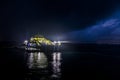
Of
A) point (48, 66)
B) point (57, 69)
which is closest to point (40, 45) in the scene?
point (48, 66)

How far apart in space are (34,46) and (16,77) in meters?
114

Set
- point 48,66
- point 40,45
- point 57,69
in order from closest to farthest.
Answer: point 57,69 < point 48,66 < point 40,45

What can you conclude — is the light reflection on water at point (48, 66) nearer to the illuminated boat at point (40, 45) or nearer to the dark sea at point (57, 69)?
the dark sea at point (57, 69)

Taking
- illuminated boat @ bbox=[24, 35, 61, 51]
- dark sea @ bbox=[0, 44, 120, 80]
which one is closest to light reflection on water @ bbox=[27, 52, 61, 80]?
dark sea @ bbox=[0, 44, 120, 80]

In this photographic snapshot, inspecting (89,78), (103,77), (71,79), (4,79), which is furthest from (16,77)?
(103,77)

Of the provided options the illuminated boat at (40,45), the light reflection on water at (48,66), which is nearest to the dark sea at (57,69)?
the light reflection on water at (48,66)

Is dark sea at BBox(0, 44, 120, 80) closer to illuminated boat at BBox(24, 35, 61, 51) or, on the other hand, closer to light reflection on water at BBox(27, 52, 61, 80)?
light reflection on water at BBox(27, 52, 61, 80)

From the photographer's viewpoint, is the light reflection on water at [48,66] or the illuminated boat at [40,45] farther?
the illuminated boat at [40,45]

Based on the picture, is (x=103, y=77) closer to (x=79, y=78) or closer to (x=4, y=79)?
(x=79, y=78)

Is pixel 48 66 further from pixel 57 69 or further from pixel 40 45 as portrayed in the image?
pixel 40 45

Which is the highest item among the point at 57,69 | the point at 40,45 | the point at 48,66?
the point at 40,45

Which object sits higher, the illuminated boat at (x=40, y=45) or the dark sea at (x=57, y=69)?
the illuminated boat at (x=40, y=45)

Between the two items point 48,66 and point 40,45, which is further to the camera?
point 40,45

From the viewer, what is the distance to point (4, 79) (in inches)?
1811
